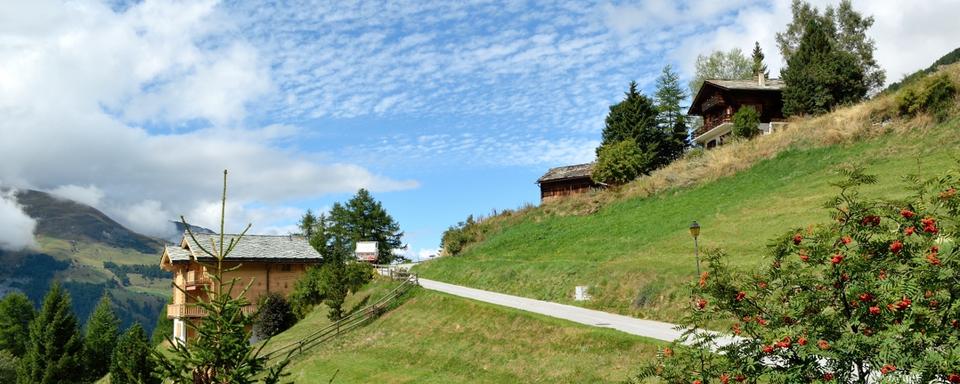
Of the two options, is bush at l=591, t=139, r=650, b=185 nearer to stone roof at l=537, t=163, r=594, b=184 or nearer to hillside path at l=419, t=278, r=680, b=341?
stone roof at l=537, t=163, r=594, b=184

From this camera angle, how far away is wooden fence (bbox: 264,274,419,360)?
30.7m

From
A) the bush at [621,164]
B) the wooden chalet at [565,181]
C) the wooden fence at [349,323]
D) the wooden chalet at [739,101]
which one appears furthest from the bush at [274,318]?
the wooden chalet at [739,101]

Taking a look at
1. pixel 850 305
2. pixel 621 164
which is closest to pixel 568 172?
pixel 621 164

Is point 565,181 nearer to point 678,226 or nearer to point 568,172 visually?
point 568,172

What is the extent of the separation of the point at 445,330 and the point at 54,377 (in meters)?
40.6

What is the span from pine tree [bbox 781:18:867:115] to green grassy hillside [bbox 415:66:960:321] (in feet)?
34.5

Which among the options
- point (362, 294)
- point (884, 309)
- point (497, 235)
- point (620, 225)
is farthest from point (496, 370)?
point (497, 235)

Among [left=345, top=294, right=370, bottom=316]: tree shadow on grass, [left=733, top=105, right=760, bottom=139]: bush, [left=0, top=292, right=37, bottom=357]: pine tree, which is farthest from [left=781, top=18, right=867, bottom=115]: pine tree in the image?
[left=0, top=292, right=37, bottom=357]: pine tree

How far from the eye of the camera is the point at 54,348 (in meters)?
50.4

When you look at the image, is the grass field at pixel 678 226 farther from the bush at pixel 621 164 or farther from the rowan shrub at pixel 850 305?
the rowan shrub at pixel 850 305

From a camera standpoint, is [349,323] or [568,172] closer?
[349,323]

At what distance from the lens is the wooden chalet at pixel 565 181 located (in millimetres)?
61081

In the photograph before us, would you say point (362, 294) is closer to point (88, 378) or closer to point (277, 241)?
point (277, 241)

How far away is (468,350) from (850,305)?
1620cm
